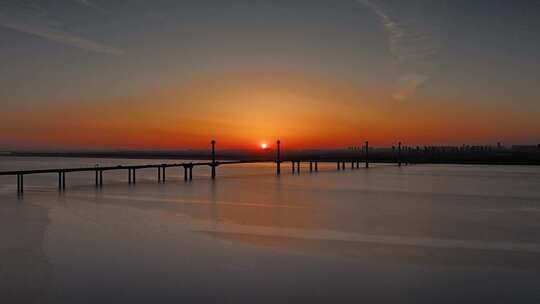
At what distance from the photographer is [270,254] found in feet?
27.8

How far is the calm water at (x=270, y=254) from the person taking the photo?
6.20m

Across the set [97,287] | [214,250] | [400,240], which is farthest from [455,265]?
[97,287]

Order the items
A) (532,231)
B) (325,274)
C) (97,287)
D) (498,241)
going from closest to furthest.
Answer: (97,287)
(325,274)
(498,241)
(532,231)

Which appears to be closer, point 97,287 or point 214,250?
point 97,287

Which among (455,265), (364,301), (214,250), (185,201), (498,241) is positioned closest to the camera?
(364,301)

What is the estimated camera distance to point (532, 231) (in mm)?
10836

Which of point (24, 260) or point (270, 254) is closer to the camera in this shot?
point (24, 260)

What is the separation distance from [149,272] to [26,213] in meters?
9.36

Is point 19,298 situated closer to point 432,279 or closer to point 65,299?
point 65,299

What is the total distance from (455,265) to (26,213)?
13022mm

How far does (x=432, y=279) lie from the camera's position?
6.74m

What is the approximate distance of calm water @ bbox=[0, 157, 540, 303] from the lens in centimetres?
620

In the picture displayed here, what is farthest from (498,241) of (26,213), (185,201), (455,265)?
(26,213)

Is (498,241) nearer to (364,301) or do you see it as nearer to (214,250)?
(364,301)
